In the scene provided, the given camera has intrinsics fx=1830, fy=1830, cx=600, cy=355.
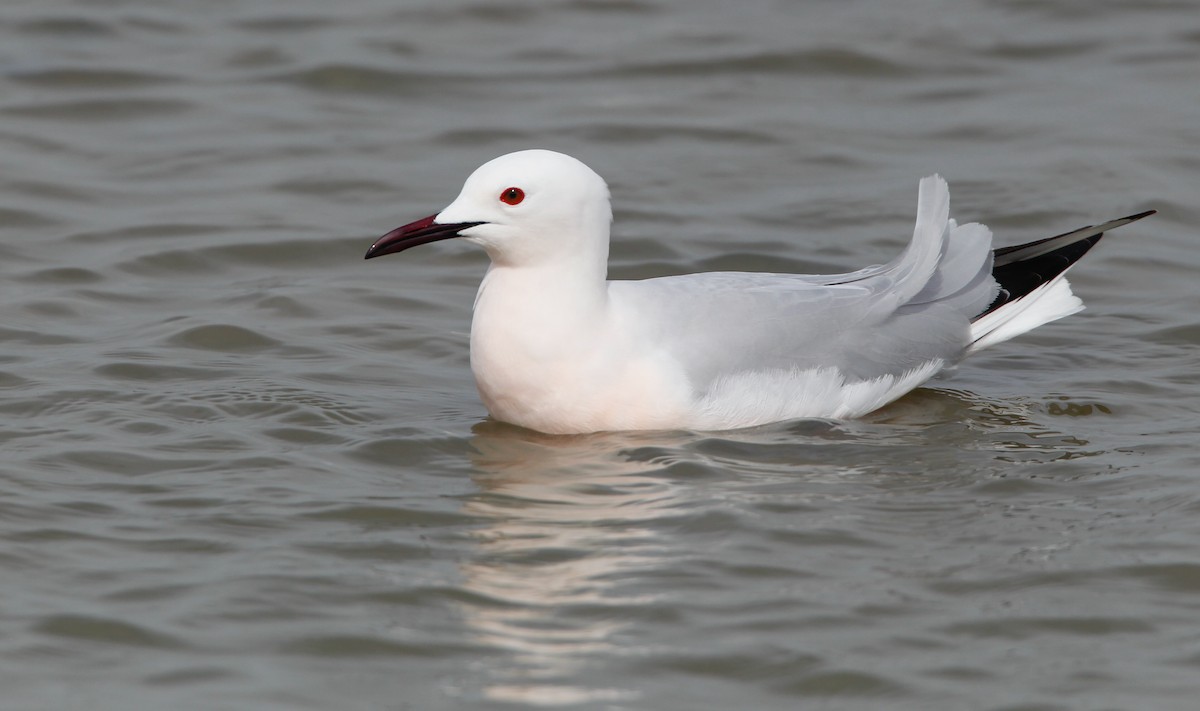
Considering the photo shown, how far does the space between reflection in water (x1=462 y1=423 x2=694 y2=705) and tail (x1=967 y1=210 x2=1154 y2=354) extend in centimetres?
177

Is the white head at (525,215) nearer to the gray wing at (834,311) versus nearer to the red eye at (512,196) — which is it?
Result: the red eye at (512,196)

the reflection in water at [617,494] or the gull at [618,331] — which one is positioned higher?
the gull at [618,331]

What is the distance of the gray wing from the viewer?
698 centimetres

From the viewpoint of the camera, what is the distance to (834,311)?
736 cm

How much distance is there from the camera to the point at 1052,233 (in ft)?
32.9

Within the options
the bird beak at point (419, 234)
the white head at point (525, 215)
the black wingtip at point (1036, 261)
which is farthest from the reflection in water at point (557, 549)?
the black wingtip at point (1036, 261)

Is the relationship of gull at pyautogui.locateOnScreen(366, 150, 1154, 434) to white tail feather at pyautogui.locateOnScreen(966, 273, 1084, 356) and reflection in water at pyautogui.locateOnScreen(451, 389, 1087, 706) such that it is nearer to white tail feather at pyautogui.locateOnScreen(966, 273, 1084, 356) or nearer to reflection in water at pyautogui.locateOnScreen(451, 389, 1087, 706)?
reflection in water at pyautogui.locateOnScreen(451, 389, 1087, 706)

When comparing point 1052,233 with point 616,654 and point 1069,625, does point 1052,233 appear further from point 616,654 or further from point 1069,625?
point 616,654

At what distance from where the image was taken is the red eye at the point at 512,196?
6.72m

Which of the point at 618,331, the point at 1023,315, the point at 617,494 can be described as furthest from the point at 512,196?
the point at 1023,315

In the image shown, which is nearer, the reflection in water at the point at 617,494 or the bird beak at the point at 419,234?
the reflection in water at the point at 617,494

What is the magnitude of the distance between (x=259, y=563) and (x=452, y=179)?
17.2 ft

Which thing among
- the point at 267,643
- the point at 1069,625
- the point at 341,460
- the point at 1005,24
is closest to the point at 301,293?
the point at 341,460

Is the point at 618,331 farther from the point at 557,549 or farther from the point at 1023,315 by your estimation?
the point at 1023,315
